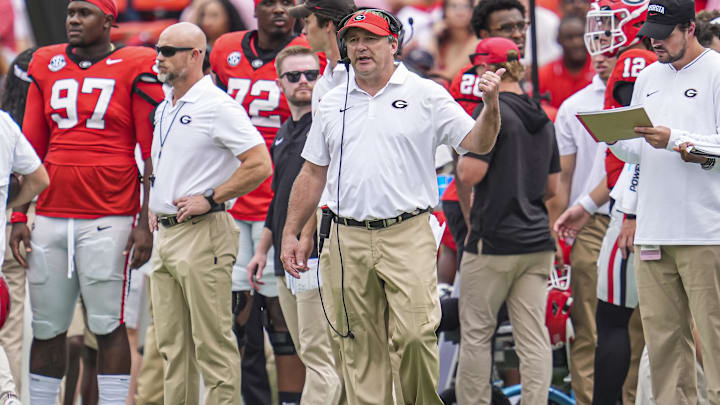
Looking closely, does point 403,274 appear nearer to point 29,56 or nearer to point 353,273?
point 353,273

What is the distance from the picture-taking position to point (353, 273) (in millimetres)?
5992

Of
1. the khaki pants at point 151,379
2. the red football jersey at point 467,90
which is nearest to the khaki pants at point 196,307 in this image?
the khaki pants at point 151,379

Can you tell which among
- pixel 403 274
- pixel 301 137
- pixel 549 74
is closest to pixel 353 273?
pixel 403 274

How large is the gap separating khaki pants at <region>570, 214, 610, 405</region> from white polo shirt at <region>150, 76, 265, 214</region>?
220 centimetres

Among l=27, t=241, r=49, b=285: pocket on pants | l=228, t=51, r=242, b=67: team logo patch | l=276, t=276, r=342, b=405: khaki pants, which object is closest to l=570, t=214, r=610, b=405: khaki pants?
l=276, t=276, r=342, b=405: khaki pants

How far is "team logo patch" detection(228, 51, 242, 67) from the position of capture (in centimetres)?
809

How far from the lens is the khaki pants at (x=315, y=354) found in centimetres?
677

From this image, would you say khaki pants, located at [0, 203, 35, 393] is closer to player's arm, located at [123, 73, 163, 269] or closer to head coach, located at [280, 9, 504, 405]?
player's arm, located at [123, 73, 163, 269]

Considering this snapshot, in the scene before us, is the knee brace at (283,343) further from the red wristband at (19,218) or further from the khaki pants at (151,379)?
the red wristband at (19,218)

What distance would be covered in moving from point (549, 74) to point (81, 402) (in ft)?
15.4

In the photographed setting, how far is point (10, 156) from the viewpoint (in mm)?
6613

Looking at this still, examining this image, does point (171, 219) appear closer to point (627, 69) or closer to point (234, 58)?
point (234, 58)

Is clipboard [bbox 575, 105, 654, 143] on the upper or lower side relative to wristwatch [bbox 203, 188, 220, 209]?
upper

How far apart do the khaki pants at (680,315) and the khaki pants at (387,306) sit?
1.10 m
